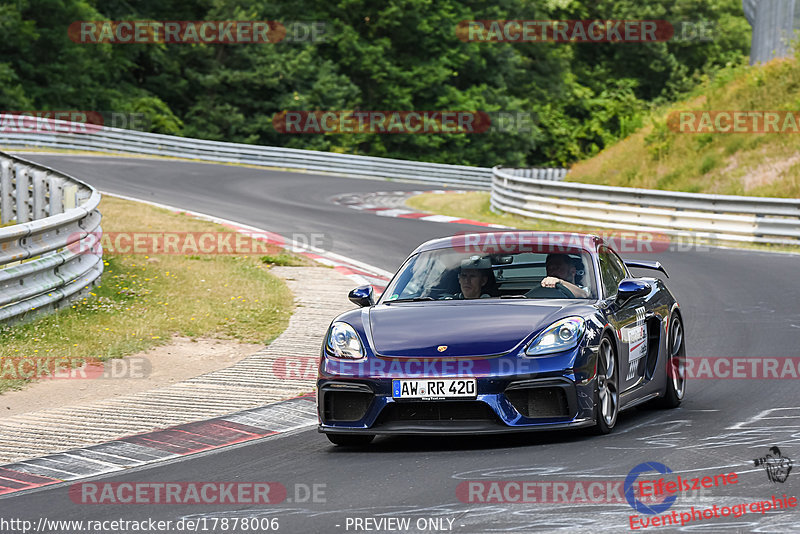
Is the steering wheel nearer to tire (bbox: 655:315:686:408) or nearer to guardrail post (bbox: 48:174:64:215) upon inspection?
tire (bbox: 655:315:686:408)

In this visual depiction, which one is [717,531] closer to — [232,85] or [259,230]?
[259,230]

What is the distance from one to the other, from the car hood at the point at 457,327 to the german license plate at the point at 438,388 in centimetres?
17

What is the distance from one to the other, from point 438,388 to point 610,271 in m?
2.19

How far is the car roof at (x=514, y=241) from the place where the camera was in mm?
8484

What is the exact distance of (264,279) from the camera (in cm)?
1602

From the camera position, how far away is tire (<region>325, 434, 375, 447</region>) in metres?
7.48

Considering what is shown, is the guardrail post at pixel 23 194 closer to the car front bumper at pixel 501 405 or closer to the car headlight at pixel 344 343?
the car headlight at pixel 344 343

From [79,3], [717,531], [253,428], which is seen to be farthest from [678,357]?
[79,3]

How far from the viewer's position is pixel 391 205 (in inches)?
1196

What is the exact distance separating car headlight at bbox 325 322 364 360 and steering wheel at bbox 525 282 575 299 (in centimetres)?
129

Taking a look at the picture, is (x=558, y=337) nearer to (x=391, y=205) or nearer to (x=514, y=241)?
(x=514, y=241)

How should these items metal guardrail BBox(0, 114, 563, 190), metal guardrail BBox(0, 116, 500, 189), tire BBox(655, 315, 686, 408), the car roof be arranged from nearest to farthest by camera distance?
the car roof < tire BBox(655, 315, 686, 408) < metal guardrail BBox(0, 114, 563, 190) < metal guardrail BBox(0, 116, 500, 189)

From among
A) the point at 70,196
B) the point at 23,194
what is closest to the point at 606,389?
the point at 70,196

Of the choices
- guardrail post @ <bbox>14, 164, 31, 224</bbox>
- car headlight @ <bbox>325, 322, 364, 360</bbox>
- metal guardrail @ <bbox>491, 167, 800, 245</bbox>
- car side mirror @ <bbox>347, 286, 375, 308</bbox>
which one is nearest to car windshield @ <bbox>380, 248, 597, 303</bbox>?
car side mirror @ <bbox>347, 286, 375, 308</bbox>
